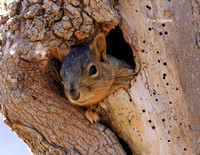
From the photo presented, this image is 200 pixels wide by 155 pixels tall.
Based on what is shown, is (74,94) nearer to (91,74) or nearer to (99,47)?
(91,74)

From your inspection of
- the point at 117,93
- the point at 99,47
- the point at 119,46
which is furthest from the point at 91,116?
the point at 119,46

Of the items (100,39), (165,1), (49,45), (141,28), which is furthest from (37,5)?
(165,1)

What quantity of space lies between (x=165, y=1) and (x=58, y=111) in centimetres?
141

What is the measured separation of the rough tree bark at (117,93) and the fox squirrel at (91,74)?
11 centimetres

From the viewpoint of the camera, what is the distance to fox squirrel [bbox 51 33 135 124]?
2344 mm

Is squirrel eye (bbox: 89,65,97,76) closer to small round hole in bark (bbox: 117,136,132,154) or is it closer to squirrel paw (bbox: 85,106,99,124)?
squirrel paw (bbox: 85,106,99,124)

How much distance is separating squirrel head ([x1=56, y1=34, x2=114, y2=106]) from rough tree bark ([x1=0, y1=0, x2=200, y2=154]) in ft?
0.46

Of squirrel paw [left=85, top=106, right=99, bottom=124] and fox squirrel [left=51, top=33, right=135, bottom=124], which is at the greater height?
fox squirrel [left=51, top=33, right=135, bottom=124]

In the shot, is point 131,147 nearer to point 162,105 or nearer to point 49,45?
point 162,105

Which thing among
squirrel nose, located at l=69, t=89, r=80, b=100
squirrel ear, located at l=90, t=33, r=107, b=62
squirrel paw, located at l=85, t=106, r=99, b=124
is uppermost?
squirrel ear, located at l=90, t=33, r=107, b=62

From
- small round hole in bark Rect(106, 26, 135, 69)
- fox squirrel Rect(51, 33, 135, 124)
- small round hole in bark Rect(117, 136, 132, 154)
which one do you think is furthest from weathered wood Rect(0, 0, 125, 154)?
small round hole in bark Rect(106, 26, 135, 69)

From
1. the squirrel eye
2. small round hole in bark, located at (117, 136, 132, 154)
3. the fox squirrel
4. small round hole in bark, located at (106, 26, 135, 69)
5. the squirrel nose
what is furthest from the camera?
small round hole in bark, located at (106, 26, 135, 69)

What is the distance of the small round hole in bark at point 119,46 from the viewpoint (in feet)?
10.4

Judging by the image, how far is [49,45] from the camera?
2.47 m
